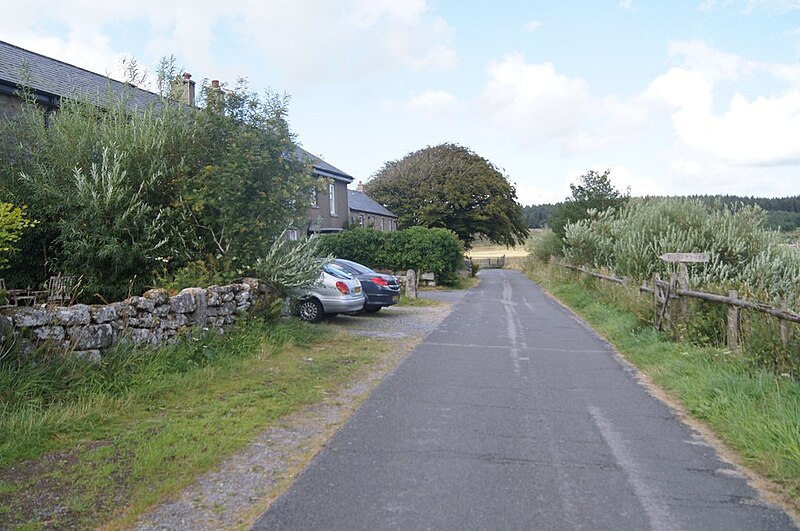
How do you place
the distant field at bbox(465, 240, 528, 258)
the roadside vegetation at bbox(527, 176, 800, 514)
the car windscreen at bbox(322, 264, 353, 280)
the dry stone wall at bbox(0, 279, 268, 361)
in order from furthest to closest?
1. the distant field at bbox(465, 240, 528, 258)
2. the car windscreen at bbox(322, 264, 353, 280)
3. the dry stone wall at bbox(0, 279, 268, 361)
4. the roadside vegetation at bbox(527, 176, 800, 514)

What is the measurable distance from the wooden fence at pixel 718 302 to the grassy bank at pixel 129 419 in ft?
18.0

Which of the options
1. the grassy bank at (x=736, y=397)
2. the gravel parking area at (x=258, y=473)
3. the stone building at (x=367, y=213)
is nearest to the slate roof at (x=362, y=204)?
the stone building at (x=367, y=213)

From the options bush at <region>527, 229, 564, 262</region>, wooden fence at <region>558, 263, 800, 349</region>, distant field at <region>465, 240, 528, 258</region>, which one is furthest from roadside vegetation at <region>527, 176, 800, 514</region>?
distant field at <region>465, 240, 528, 258</region>

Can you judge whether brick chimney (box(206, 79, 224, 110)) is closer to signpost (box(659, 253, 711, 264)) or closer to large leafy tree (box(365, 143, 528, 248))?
signpost (box(659, 253, 711, 264))

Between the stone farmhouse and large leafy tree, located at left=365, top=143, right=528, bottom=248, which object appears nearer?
the stone farmhouse

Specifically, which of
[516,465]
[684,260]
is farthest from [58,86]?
[516,465]

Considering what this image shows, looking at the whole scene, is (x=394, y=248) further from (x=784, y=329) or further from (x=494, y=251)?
(x=494, y=251)

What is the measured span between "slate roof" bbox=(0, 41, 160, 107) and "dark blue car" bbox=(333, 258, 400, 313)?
21.3 ft

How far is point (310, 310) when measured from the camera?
14.7 m

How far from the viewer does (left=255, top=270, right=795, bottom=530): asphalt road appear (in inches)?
166

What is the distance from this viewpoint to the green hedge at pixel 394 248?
93.7 feet

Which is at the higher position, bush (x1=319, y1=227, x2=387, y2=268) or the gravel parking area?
bush (x1=319, y1=227, x2=387, y2=268)

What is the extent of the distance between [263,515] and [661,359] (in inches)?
303

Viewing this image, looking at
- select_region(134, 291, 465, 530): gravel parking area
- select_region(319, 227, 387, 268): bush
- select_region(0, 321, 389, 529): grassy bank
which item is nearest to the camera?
select_region(134, 291, 465, 530): gravel parking area
